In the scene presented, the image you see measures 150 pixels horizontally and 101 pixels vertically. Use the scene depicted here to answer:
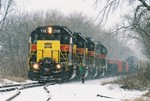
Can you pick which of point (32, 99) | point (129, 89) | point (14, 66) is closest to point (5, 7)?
point (14, 66)

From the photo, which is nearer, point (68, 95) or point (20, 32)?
point (68, 95)

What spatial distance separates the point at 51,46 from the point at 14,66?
7705 millimetres

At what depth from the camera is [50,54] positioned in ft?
77.3

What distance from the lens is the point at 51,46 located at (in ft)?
77.6

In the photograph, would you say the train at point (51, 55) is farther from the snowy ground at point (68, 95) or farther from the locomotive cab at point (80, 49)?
the snowy ground at point (68, 95)

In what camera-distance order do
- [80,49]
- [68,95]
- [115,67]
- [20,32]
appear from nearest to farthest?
1. [68,95]
2. [80,49]
3. [115,67]
4. [20,32]

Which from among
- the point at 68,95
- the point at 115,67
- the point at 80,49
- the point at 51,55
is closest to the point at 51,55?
the point at 51,55

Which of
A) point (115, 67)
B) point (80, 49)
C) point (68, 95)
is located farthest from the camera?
point (115, 67)

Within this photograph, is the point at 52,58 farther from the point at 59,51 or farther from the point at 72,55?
the point at 72,55

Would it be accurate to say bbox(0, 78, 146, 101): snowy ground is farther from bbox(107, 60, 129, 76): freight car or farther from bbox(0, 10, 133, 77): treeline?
bbox(107, 60, 129, 76): freight car

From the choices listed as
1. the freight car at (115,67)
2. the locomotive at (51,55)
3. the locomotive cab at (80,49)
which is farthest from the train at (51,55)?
the freight car at (115,67)

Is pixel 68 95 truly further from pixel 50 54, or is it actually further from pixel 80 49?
pixel 80 49

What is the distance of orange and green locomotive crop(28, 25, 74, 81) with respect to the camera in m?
22.9

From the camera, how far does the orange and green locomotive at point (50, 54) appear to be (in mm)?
22906
